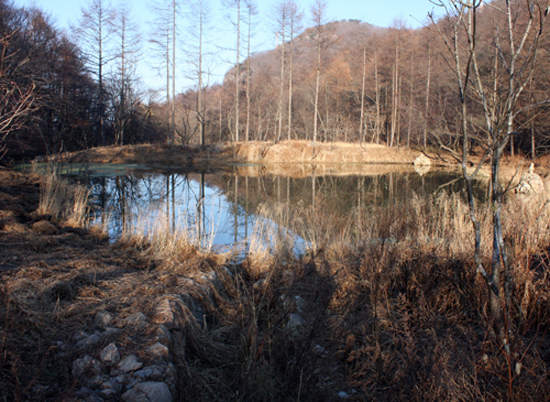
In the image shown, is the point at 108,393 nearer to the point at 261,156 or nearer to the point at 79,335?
the point at 79,335

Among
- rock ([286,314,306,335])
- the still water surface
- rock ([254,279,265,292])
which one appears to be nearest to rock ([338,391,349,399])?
rock ([286,314,306,335])

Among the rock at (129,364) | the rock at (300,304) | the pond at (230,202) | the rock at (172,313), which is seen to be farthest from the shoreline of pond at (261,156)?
the rock at (129,364)

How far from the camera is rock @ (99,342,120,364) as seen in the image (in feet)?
7.88

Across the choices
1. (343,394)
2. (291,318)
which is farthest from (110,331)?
(343,394)

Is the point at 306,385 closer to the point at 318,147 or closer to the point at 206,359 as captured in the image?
the point at 206,359

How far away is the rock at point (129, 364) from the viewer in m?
2.37

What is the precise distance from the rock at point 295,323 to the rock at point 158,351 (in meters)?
1.11

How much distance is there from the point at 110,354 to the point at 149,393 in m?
0.44

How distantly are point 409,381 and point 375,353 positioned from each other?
1.24 ft

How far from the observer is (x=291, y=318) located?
3486mm

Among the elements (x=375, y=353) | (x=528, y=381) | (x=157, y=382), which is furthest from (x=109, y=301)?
(x=528, y=381)

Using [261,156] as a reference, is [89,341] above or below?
below

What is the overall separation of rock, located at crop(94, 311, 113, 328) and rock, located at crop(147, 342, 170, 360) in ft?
1.61

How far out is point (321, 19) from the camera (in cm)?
2959
